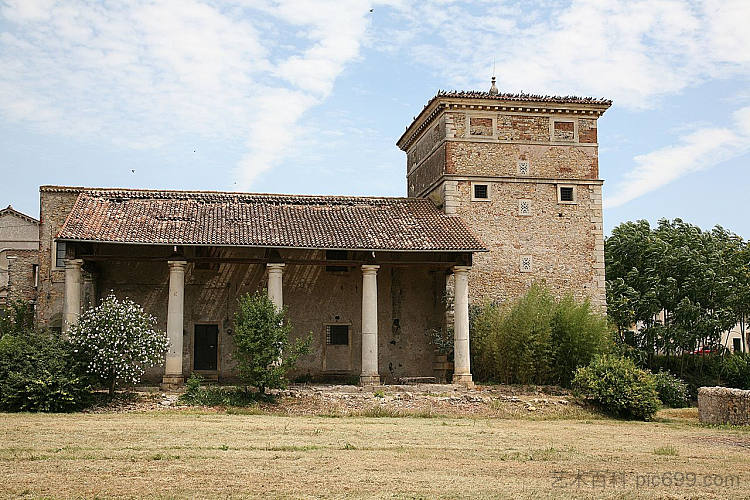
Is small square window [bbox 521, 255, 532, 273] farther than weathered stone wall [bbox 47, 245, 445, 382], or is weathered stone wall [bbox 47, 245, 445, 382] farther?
small square window [bbox 521, 255, 532, 273]

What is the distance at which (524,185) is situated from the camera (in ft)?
92.3

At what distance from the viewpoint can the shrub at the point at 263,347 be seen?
21328mm

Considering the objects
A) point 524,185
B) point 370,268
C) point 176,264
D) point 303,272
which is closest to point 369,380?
point 370,268

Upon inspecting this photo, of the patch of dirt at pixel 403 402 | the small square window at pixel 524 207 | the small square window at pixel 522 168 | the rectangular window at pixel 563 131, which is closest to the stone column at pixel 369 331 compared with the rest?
the patch of dirt at pixel 403 402

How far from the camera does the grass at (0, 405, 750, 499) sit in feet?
33.9

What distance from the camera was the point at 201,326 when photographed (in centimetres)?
2647

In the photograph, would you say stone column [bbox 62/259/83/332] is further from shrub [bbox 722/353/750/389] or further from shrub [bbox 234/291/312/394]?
shrub [bbox 722/353/750/389]

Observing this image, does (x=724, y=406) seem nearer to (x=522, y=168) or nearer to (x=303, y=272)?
(x=522, y=168)

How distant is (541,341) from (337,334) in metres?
7.19

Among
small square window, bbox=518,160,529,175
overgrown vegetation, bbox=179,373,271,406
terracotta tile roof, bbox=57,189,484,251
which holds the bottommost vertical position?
overgrown vegetation, bbox=179,373,271,406

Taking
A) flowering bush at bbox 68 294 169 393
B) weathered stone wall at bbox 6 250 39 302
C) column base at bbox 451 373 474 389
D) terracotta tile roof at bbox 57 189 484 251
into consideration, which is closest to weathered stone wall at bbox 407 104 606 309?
terracotta tile roof at bbox 57 189 484 251

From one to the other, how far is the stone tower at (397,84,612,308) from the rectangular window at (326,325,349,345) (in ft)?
15.5

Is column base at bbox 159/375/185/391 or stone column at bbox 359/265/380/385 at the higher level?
stone column at bbox 359/265/380/385

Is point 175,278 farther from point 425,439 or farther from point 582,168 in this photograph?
point 582,168
